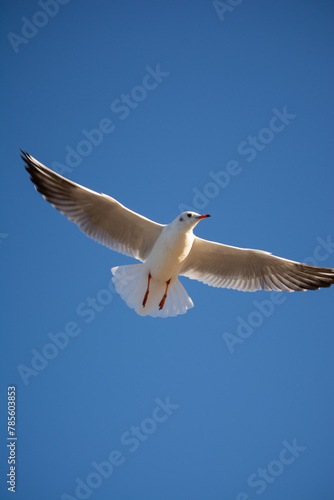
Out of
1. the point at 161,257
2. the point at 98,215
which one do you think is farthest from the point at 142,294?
the point at 98,215

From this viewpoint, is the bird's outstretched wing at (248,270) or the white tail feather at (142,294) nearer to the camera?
the white tail feather at (142,294)

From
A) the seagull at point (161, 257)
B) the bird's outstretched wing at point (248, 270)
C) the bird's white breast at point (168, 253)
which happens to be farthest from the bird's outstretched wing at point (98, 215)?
the bird's outstretched wing at point (248, 270)

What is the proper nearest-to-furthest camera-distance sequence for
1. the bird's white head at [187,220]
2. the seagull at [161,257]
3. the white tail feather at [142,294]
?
1. the bird's white head at [187,220]
2. the seagull at [161,257]
3. the white tail feather at [142,294]

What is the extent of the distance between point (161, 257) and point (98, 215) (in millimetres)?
845

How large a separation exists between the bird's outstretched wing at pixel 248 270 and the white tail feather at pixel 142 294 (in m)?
0.46

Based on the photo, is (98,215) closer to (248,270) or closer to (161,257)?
(161,257)

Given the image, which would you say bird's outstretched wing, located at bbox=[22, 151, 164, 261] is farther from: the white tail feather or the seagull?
the white tail feather

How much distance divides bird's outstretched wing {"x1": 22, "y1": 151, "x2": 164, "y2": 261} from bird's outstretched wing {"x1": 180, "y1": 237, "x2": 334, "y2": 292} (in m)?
0.56

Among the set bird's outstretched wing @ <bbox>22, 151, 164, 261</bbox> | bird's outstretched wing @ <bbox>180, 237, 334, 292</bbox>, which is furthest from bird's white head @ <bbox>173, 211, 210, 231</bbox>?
bird's outstretched wing @ <bbox>180, 237, 334, 292</bbox>

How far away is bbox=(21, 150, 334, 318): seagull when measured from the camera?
6293mm

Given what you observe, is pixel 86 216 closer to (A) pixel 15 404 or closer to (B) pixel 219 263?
(B) pixel 219 263

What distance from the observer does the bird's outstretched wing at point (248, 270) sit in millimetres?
6715

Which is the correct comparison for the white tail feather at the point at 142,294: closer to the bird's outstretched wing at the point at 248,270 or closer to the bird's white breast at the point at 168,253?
the bird's white breast at the point at 168,253

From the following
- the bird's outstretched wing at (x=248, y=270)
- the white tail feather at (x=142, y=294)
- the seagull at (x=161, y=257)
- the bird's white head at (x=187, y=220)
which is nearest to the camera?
the bird's white head at (x=187, y=220)
